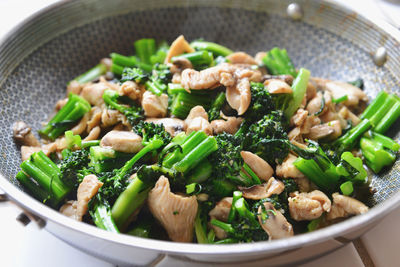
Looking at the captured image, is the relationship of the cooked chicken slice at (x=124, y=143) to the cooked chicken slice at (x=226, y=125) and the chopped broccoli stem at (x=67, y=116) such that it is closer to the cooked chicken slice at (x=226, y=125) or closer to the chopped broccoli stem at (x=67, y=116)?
the cooked chicken slice at (x=226, y=125)

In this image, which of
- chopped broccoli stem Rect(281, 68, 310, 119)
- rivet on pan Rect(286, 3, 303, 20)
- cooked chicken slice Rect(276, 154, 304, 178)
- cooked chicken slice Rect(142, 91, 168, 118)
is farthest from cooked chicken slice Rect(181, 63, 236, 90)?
rivet on pan Rect(286, 3, 303, 20)

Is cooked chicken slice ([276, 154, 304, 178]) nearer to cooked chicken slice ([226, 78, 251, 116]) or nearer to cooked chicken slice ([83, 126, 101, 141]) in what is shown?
cooked chicken slice ([226, 78, 251, 116])

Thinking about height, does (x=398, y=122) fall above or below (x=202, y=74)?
below

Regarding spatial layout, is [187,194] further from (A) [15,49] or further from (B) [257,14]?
(B) [257,14]

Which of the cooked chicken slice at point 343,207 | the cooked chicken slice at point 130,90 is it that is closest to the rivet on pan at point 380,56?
the cooked chicken slice at point 343,207

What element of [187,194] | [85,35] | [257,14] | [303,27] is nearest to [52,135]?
[85,35]

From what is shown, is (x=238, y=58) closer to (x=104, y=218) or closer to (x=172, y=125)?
(x=172, y=125)
